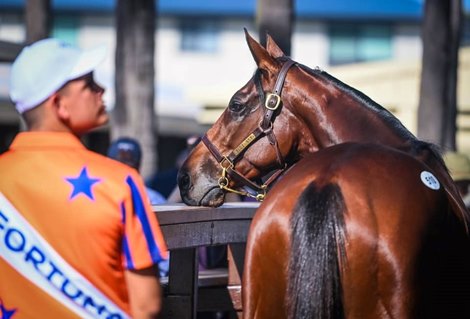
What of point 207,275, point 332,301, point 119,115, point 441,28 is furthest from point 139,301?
point 119,115

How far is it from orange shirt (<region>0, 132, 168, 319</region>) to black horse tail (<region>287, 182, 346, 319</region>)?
0.95m

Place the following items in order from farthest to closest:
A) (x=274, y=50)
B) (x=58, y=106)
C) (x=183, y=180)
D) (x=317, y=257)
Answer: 1. (x=274, y=50)
2. (x=183, y=180)
3. (x=317, y=257)
4. (x=58, y=106)

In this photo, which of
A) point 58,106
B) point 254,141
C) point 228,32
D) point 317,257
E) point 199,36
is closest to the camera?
point 58,106

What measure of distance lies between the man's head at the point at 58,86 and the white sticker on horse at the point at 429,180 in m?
1.50

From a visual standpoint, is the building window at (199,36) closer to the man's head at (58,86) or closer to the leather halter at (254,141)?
the leather halter at (254,141)

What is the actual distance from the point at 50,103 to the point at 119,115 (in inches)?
400

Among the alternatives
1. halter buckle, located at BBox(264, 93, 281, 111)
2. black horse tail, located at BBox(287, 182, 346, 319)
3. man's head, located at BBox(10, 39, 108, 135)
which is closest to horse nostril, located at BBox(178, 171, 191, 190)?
halter buckle, located at BBox(264, 93, 281, 111)

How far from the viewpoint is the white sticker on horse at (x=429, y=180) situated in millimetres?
3904

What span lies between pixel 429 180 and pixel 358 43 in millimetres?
26104

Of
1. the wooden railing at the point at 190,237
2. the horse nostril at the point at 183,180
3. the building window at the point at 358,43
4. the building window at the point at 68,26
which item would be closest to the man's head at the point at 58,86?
the wooden railing at the point at 190,237

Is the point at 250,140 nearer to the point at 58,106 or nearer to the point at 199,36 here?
the point at 58,106

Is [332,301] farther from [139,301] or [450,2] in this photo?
[450,2]

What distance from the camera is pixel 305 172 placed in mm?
3943

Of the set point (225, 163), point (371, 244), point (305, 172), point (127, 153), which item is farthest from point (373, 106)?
point (127, 153)
